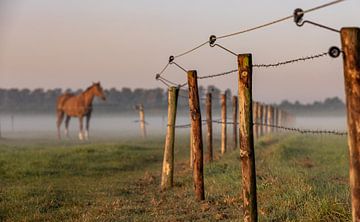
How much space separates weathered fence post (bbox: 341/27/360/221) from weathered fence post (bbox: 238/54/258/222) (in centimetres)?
201

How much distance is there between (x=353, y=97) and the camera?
512 centimetres

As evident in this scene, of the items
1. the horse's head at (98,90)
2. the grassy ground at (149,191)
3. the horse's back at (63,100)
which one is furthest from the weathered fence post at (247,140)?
the horse's back at (63,100)

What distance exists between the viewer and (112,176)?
1498 cm

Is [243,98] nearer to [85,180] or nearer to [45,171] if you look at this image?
[85,180]

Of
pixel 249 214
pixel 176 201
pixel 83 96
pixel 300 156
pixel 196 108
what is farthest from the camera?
pixel 83 96

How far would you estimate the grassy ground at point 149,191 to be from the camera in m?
7.96

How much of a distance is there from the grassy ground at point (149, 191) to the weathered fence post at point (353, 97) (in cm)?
154

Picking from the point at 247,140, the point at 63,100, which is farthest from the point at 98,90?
the point at 247,140

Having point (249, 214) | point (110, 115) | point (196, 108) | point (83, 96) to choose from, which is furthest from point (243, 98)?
point (110, 115)

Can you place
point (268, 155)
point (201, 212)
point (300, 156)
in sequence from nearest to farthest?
Result: point (201, 212), point (268, 155), point (300, 156)

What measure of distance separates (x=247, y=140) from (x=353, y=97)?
2302 mm

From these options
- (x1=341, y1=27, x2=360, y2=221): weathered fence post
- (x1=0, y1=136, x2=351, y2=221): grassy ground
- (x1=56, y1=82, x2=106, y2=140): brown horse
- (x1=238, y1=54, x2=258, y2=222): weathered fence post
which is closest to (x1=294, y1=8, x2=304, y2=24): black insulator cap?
(x1=341, y1=27, x2=360, y2=221): weathered fence post

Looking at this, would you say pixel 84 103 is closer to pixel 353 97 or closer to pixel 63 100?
pixel 63 100

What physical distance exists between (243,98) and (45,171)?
945 centimetres
